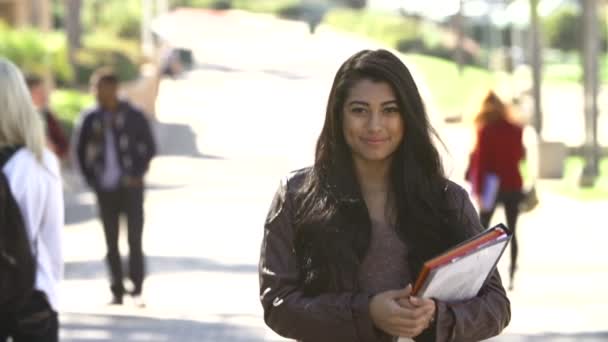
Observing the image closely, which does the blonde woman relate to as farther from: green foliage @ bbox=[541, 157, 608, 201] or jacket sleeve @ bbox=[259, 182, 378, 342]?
green foliage @ bbox=[541, 157, 608, 201]

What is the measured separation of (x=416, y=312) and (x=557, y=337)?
24.1 feet

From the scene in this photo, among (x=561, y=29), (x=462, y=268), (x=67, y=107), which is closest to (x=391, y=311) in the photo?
(x=462, y=268)

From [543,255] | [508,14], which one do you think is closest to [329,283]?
[543,255]

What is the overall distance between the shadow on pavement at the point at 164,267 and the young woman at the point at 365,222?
34.8ft

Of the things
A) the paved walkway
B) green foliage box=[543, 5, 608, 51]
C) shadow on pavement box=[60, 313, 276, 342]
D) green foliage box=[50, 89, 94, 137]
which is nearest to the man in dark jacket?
the paved walkway

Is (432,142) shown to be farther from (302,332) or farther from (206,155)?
(206,155)

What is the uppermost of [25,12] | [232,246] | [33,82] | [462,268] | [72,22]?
[462,268]

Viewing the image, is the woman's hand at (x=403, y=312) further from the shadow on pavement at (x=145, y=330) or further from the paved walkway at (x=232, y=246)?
the shadow on pavement at (x=145, y=330)

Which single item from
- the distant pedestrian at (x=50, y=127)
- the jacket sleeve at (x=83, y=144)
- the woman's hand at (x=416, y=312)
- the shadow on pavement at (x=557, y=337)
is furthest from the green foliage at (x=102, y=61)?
the woman's hand at (x=416, y=312)

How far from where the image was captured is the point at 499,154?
44.5 feet

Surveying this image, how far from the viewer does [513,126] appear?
13.5m

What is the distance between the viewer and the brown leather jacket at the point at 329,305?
13.4 feet

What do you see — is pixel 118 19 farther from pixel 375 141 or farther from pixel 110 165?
pixel 375 141

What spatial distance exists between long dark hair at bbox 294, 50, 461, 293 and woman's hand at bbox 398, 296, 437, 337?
0.19 meters
